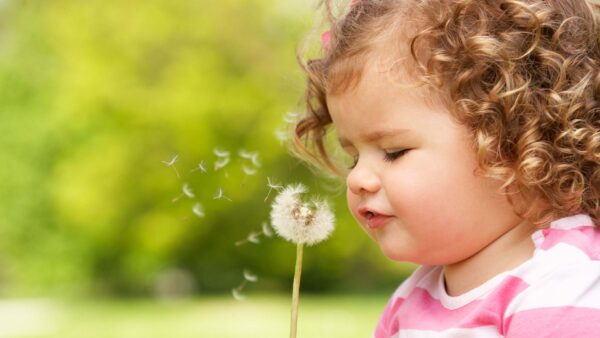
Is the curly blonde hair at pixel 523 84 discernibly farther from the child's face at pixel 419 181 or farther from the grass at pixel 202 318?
the grass at pixel 202 318

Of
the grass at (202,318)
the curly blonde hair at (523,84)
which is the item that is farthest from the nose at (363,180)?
the grass at (202,318)

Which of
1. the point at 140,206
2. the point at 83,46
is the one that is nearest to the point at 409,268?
the point at 140,206

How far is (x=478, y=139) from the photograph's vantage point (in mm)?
1654

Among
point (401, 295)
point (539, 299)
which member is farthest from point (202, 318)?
point (539, 299)

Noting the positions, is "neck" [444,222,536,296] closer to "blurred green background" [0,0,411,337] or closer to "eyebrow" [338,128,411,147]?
"eyebrow" [338,128,411,147]

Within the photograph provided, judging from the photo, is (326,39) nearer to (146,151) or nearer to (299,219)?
(299,219)

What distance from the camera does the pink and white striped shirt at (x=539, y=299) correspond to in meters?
1.48

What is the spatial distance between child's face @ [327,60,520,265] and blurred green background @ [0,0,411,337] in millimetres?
13392

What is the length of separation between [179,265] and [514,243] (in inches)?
579

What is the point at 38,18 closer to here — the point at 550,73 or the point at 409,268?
the point at 409,268

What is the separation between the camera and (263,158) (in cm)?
1535

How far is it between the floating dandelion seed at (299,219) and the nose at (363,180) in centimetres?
7

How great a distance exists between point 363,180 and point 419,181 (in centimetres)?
10

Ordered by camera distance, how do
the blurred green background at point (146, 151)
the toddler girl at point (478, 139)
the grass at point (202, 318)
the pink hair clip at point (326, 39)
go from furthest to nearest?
the blurred green background at point (146, 151) → the grass at point (202, 318) → the pink hair clip at point (326, 39) → the toddler girl at point (478, 139)
